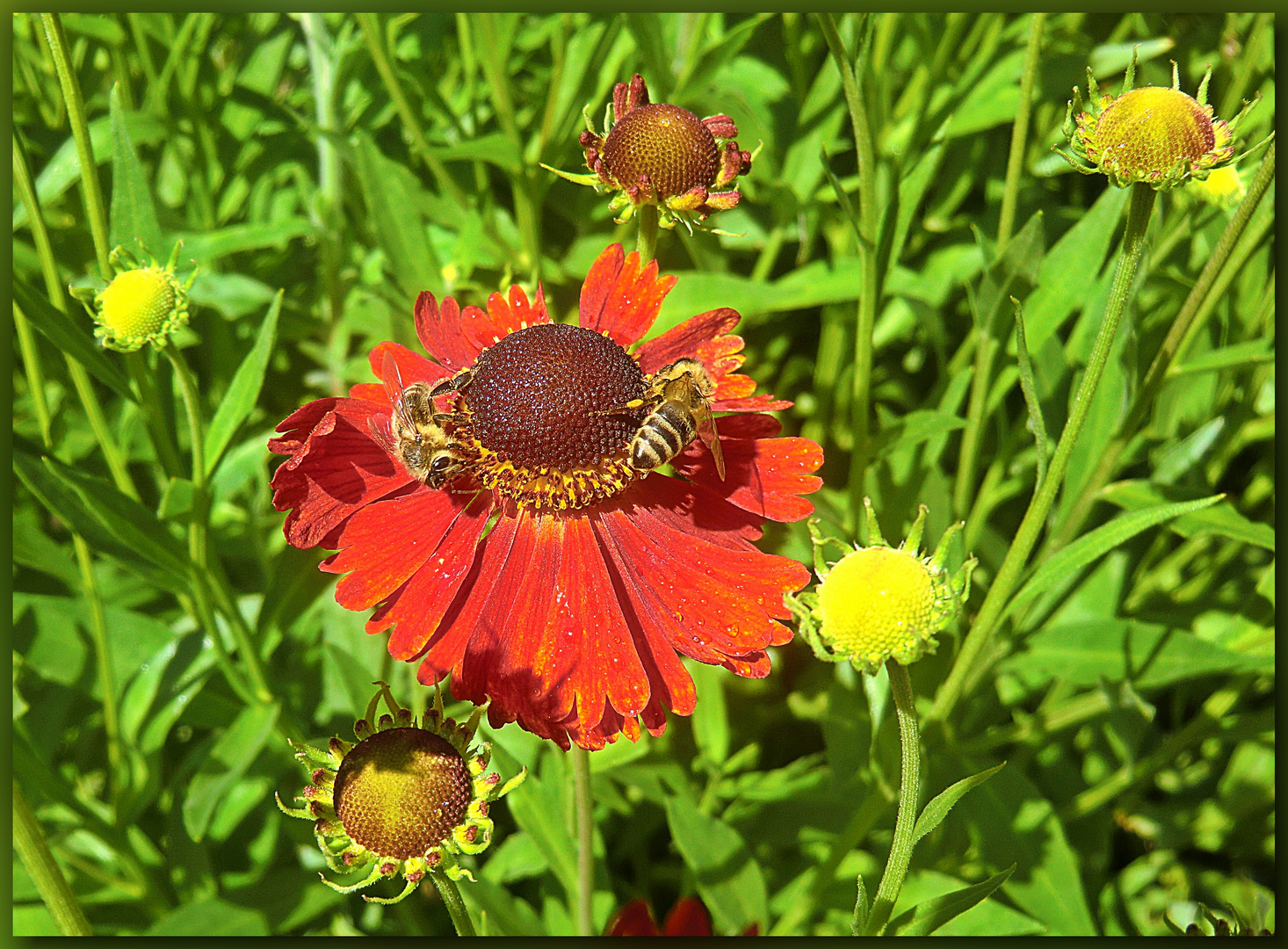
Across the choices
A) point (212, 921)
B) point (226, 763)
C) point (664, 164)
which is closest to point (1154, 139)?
point (664, 164)

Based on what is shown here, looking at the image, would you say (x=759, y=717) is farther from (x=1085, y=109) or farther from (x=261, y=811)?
(x=1085, y=109)

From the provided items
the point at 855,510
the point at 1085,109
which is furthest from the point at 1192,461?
the point at 1085,109

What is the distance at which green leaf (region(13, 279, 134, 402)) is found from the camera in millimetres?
1114

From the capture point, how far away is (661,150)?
1049 millimetres

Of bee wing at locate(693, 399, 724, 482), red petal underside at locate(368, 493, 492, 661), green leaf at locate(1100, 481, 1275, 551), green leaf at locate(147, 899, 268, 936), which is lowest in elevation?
green leaf at locate(147, 899, 268, 936)

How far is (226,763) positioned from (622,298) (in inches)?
32.6

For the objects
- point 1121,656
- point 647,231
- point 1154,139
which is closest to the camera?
→ point 1154,139

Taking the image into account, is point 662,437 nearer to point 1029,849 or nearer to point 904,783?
point 904,783

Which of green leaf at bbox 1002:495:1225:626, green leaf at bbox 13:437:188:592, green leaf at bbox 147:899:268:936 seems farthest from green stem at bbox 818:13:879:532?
green leaf at bbox 147:899:268:936

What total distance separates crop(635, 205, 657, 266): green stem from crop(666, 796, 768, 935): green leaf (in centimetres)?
68

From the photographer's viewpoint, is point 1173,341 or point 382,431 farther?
point 1173,341

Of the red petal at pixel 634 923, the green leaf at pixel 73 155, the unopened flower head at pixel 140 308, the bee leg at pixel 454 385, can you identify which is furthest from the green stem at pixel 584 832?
the green leaf at pixel 73 155

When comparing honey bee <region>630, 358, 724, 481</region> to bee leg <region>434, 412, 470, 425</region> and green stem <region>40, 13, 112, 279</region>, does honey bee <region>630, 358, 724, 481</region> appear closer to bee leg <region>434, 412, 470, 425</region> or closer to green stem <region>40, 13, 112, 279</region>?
bee leg <region>434, 412, 470, 425</region>

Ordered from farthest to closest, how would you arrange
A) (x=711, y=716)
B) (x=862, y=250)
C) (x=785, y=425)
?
(x=785, y=425), (x=711, y=716), (x=862, y=250)
